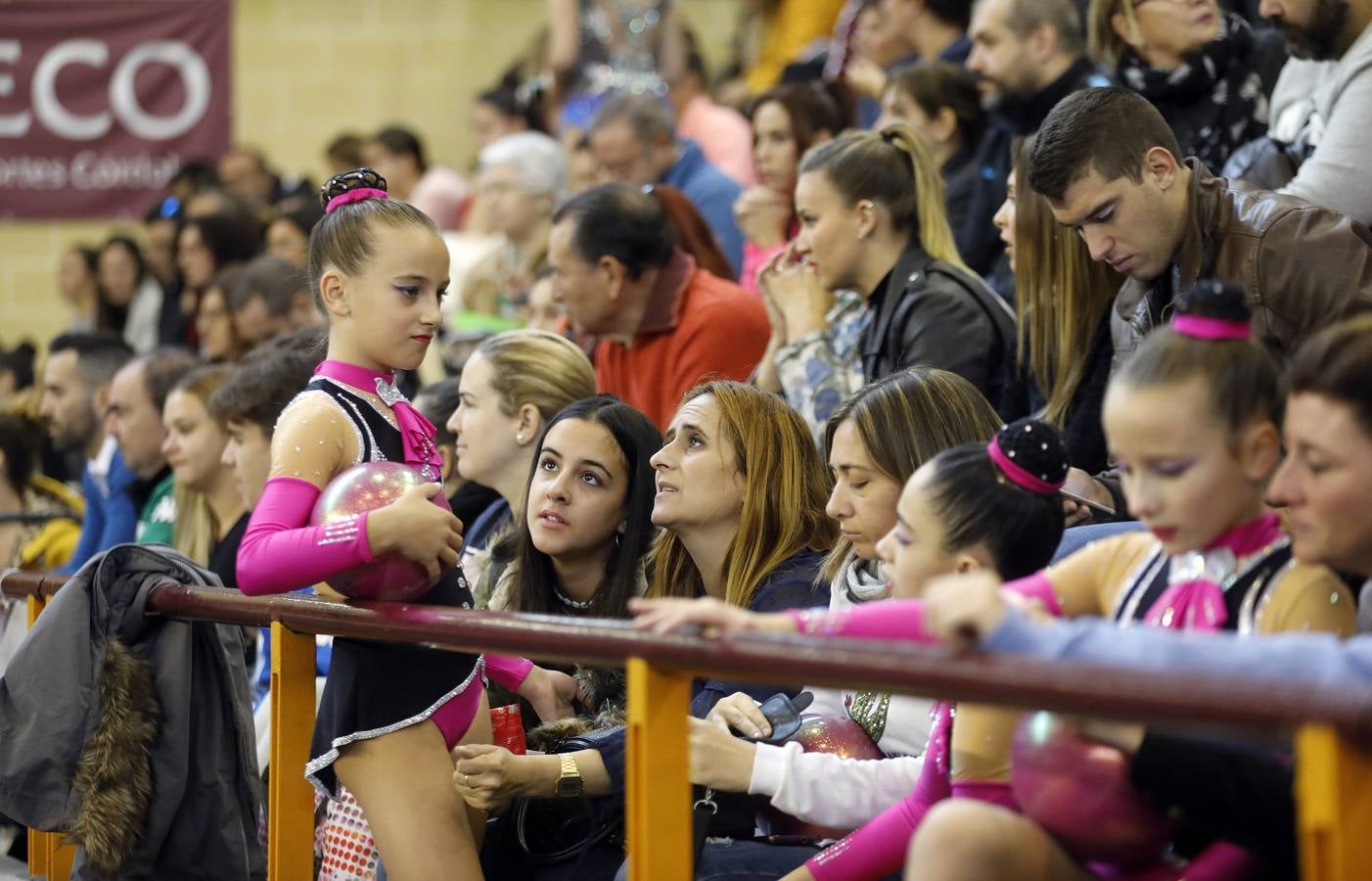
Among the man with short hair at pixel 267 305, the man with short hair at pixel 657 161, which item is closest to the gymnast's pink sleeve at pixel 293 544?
the man with short hair at pixel 267 305

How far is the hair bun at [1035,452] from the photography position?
230cm

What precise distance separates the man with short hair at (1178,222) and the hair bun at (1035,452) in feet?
2.61

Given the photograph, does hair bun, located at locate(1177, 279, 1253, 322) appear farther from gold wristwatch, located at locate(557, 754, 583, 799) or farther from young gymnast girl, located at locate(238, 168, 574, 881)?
gold wristwatch, located at locate(557, 754, 583, 799)

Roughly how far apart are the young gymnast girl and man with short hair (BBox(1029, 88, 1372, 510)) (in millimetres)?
1145

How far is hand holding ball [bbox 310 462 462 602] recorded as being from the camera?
2.58m

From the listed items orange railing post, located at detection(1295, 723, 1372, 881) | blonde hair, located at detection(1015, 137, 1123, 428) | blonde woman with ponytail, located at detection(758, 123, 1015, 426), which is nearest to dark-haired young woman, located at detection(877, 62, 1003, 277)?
blonde woman with ponytail, located at detection(758, 123, 1015, 426)

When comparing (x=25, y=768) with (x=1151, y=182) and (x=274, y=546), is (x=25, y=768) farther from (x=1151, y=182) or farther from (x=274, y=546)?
(x=1151, y=182)

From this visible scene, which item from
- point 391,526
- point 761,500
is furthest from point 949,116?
point 391,526

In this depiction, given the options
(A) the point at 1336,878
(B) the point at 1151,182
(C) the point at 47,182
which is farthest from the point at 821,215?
(C) the point at 47,182

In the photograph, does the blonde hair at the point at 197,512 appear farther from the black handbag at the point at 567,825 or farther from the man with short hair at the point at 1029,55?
the man with short hair at the point at 1029,55

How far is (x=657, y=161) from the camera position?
6.09 m

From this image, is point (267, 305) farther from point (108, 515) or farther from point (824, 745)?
point (824, 745)

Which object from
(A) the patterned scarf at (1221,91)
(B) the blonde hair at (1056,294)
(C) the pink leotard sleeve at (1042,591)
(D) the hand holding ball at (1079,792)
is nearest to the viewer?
(D) the hand holding ball at (1079,792)

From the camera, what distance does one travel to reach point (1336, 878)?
160 cm
